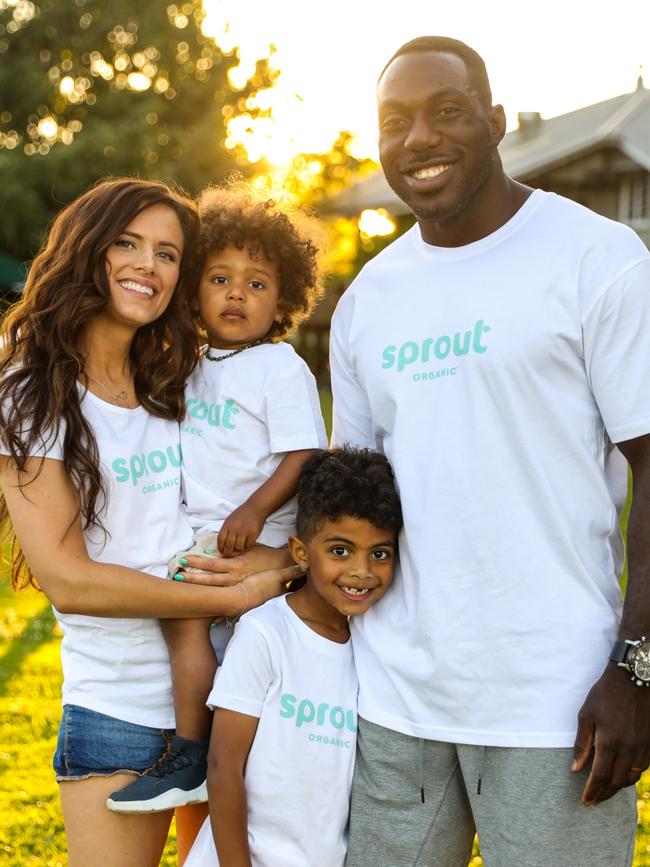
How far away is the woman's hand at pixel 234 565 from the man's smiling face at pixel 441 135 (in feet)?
3.95

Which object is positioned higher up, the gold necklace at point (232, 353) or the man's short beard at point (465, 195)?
the man's short beard at point (465, 195)

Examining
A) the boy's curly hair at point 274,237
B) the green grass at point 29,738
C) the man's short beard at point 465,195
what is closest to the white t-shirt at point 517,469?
the man's short beard at point 465,195

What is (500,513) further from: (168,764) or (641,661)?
(168,764)

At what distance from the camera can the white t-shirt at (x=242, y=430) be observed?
10.8 ft

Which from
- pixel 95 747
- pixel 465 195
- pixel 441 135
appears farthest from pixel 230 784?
pixel 441 135

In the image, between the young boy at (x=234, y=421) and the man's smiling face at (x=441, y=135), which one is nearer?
the man's smiling face at (x=441, y=135)

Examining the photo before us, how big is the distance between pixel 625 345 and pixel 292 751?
4.66 feet

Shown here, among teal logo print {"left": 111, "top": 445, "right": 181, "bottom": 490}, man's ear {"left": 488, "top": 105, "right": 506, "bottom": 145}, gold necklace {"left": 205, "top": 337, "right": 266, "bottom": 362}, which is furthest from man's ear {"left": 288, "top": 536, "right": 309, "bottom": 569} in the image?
man's ear {"left": 488, "top": 105, "right": 506, "bottom": 145}

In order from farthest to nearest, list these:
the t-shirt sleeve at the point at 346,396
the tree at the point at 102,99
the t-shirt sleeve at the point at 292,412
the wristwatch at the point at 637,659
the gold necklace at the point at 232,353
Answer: the tree at the point at 102,99
the gold necklace at the point at 232,353
the t-shirt sleeve at the point at 292,412
the t-shirt sleeve at the point at 346,396
the wristwatch at the point at 637,659

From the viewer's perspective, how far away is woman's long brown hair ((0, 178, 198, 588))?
2.83 m

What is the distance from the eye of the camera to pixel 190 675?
9.63 feet

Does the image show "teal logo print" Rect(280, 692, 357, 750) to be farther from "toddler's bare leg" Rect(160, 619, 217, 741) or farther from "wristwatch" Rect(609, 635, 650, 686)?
"wristwatch" Rect(609, 635, 650, 686)

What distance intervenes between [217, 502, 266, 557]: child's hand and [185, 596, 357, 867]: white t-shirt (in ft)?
1.28

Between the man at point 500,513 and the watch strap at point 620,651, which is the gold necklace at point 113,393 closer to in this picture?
the man at point 500,513
